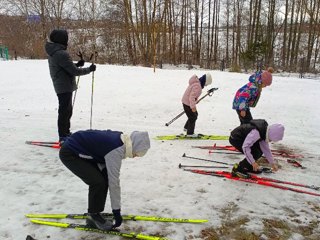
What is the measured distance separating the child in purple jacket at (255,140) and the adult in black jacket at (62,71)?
3068 millimetres

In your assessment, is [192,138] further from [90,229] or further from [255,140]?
[90,229]

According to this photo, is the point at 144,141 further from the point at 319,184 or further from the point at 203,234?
the point at 319,184

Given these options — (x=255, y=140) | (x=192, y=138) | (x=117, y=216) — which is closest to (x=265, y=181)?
(x=255, y=140)

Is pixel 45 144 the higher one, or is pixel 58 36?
pixel 58 36

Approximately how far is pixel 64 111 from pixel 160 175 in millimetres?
2270

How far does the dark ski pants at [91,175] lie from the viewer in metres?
3.57

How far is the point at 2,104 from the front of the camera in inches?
452

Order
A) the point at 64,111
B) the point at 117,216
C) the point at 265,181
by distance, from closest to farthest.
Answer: the point at 117,216 < the point at 265,181 < the point at 64,111

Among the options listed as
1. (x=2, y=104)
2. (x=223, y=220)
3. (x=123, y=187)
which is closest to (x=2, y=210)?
(x=123, y=187)

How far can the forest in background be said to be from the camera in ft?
92.0

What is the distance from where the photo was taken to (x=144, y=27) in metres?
28.2

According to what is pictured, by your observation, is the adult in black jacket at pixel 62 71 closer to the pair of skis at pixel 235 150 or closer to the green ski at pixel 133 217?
the green ski at pixel 133 217

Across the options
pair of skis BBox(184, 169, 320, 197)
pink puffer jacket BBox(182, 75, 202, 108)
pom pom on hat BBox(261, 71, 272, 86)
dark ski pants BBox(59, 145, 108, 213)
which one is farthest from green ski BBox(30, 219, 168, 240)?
pink puffer jacket BBox(182, 75, 202, 108)

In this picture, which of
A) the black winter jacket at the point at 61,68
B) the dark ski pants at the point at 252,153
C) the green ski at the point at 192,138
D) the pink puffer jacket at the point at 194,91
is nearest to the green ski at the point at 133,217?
the dark ski pants at the point at 252,153
